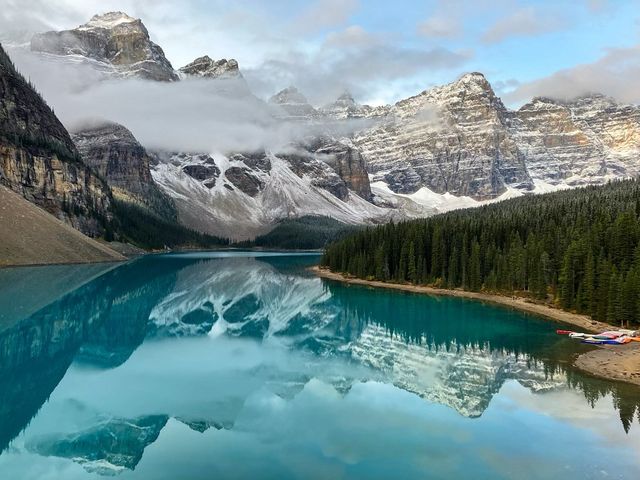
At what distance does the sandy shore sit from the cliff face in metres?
101

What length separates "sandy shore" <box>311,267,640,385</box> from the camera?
1564 inches

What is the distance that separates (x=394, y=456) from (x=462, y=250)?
76.8m

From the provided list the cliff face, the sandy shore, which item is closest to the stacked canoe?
the sandy shore

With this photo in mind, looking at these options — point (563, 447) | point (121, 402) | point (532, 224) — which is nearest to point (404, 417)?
point (563, 447)

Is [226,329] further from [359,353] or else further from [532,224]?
[532,224]

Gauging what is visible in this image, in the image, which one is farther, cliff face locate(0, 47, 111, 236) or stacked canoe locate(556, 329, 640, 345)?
cliff face locate(0, 47, 111, 236)

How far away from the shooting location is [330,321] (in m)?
67.6

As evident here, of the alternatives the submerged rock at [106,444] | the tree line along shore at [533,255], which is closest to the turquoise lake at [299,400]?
the submerged rock at [106,444]

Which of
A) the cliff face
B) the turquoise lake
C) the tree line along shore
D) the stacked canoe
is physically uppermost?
the cliff face

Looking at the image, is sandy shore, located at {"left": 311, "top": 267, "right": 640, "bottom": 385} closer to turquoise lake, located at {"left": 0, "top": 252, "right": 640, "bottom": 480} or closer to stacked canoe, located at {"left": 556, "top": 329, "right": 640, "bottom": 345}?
stacked canoe, located at {"left": 556, "top": 329, "right": 640, "bottom": 345}

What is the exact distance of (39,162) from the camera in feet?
547

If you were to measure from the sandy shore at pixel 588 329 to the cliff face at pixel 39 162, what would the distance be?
101237 mm

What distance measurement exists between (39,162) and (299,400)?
520 ft

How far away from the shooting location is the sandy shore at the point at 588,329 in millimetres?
39719
